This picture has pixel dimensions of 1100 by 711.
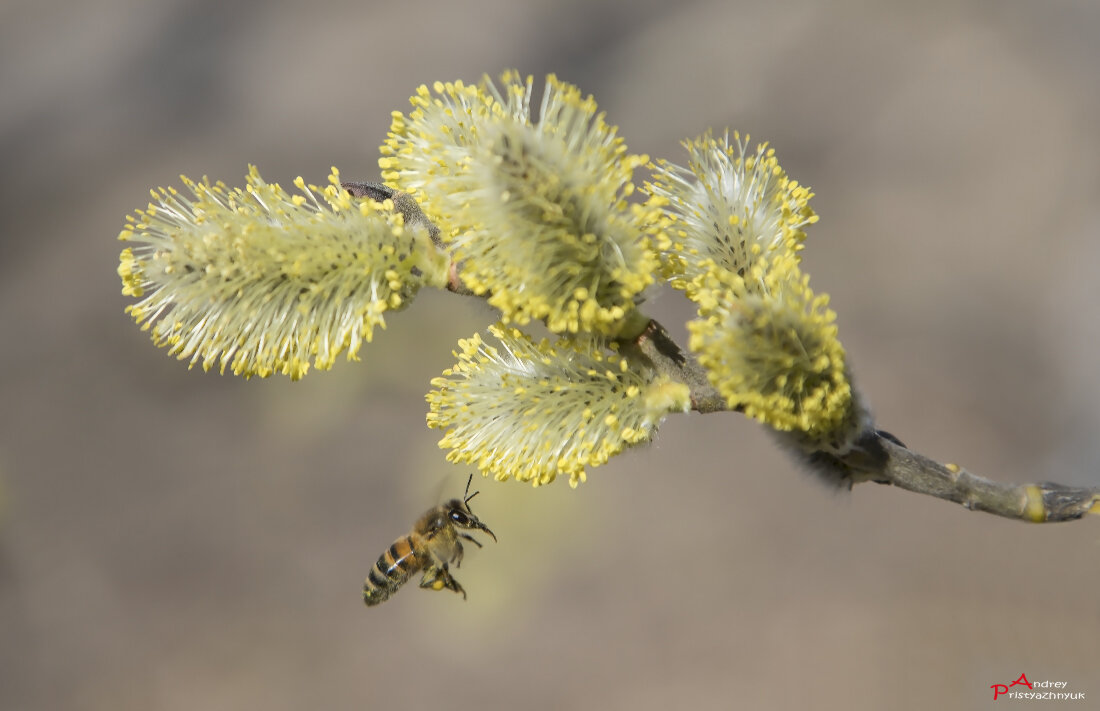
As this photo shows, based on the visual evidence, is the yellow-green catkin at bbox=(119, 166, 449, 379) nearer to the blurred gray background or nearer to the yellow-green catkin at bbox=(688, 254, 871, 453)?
the yellow-green catkin at bbox=(688, 254, 871, 453)

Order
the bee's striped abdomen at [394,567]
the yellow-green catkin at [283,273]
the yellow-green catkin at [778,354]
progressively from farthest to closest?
1. the bee's striped abdomen at [394,567]
2. the yellow-green catkin at [283,273]
3. the yellow-green catkin at [778,354]

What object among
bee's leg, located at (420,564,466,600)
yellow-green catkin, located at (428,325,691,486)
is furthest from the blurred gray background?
yellow-green catkin, located at (428,325,691,486)

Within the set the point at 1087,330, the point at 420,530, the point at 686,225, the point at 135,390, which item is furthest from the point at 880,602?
the point at 135,390

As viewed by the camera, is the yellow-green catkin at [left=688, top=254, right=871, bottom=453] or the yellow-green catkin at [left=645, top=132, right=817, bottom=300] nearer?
the yellow-green catkin at [left=688, top=254, right=871, bottom=453]

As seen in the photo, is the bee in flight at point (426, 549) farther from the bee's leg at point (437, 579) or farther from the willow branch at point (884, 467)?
the willow branch at point (884, 467)

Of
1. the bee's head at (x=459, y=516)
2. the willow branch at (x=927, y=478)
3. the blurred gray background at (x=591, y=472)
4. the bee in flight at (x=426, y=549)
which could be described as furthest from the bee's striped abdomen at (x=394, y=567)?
the blurred gray background at (x=591, y=472)

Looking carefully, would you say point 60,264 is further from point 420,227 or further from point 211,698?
point 420,227
